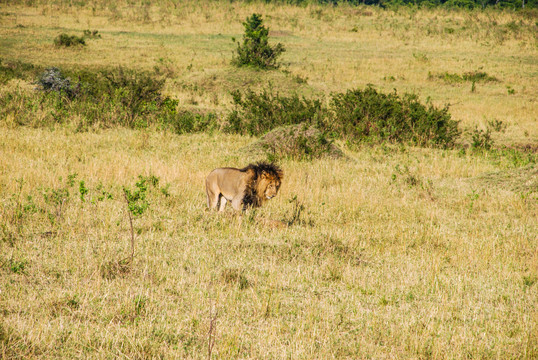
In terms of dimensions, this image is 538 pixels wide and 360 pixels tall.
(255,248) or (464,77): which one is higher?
(464,77)

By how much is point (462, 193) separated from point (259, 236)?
4779 millimetres

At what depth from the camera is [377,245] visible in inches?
263

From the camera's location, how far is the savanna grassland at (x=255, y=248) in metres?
4.12

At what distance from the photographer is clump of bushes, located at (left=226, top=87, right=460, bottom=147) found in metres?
14.6

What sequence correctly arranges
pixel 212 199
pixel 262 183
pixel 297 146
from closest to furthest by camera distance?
pixel 262 183, pixel 212 199, pixel 297 146

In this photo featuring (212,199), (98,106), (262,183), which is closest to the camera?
(262,183)

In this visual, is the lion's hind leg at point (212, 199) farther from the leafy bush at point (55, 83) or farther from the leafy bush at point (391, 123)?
the leafy bush at point (55, 83)

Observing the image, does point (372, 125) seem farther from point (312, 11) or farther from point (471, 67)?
point (312, 11)

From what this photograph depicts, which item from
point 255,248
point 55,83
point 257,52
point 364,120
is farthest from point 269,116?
point 257,52

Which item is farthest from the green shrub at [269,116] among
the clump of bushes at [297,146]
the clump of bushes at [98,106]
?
the clump of bushes at [297,146]

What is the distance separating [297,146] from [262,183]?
17.4 feet

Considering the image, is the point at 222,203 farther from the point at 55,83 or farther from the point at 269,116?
the point at 55,83

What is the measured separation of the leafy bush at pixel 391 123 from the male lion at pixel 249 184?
25.7 ft

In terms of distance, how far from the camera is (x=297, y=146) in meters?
12.1
